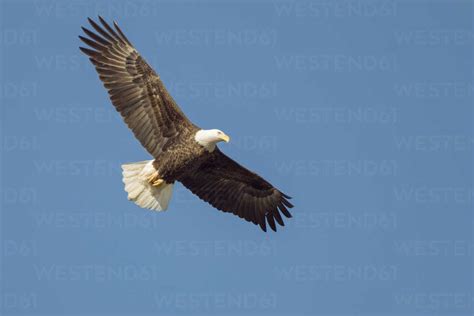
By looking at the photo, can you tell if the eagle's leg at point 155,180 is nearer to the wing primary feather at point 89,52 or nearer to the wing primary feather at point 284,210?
the wing primary feather at point 89,52

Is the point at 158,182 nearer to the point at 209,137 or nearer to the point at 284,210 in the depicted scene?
the point at 209,137

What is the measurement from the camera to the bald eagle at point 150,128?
11.9 m

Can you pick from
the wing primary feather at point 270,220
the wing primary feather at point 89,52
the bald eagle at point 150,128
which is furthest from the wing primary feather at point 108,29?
the wing primary feather at point 270,220

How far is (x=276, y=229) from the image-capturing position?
511 inches

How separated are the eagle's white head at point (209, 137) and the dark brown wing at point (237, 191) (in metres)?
0.51

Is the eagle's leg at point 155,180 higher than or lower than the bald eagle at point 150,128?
lower

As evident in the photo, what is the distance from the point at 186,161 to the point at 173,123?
0.53 metres

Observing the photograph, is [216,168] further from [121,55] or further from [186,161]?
[121,55]

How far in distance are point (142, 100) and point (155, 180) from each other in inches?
42.2

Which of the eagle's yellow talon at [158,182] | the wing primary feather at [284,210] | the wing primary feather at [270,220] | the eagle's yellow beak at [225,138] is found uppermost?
the eagle's yellow beak at [225,138]

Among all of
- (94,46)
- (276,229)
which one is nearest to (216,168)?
(276,229)

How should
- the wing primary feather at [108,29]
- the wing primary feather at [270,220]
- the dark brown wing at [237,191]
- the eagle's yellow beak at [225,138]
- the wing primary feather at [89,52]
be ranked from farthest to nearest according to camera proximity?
1. the wing primary feather at [270,220]
2. the dark brown wing at [237,191]
3. the wing primary feather at [108,29]
4. the wing primary feather at [89,52]
5. the eagle's yellow beak at [225,138]

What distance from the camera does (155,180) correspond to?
12109 mm

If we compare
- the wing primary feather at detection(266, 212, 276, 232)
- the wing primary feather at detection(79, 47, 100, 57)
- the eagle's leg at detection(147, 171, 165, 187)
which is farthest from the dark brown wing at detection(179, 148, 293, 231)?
the wing primary feather at detection(79, 47, 100, 57)
